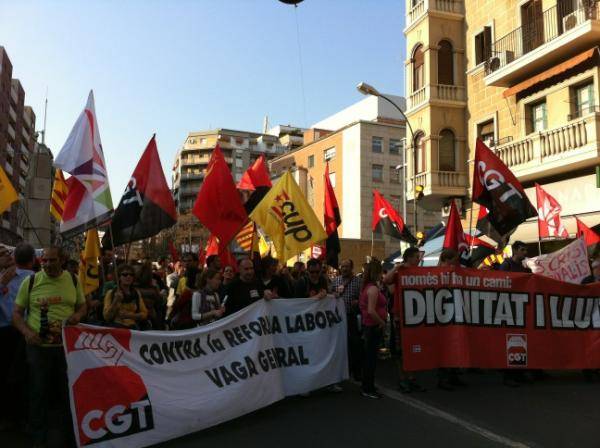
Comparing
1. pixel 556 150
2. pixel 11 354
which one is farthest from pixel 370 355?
pixel 556 150

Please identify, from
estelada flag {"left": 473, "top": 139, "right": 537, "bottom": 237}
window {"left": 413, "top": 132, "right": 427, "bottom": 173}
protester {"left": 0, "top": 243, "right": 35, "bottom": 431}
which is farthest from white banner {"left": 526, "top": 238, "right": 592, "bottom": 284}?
window {"left": 413, "top": 132, "right": 427, "bottom": 173}

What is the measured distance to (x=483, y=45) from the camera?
67.2 feet

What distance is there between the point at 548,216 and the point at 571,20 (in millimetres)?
6584

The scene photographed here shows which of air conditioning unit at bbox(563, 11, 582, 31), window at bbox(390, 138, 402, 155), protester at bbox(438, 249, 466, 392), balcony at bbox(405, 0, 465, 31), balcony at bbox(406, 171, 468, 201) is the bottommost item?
protester at bbox(438, 249, 466, 392)

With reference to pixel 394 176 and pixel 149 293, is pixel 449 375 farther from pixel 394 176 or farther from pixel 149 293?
pixel 394 176

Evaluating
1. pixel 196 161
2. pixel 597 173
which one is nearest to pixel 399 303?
pixel 597 173

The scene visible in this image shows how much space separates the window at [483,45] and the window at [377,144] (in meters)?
28.3

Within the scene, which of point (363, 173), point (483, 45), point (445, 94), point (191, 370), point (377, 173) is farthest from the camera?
point (377, 173)

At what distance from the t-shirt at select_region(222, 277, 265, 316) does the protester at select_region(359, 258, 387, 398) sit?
131 centimetres

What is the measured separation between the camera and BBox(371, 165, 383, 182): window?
48.7m

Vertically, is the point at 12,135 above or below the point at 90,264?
above

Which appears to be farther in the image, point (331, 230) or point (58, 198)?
point (331, 230)

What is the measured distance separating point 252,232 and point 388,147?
130ft

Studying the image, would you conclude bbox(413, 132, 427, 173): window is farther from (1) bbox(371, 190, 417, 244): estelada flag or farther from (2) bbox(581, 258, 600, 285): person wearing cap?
(2) bbox(581, 258, 600, 285): person wearing cap
